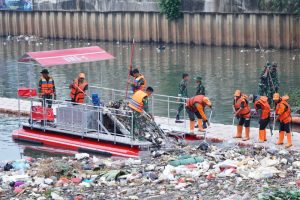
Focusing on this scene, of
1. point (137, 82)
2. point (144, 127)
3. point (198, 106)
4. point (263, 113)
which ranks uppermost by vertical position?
point (137, 82)

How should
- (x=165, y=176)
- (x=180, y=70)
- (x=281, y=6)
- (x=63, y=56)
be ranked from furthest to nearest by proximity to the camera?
(x=281, y=6) < (x=180, y=70) < (x=63, y=56) < (x=165, y=176)

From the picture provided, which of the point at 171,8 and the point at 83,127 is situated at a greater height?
the point at 171,8

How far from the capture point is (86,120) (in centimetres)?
2528

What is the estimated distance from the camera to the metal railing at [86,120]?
24.6 metres

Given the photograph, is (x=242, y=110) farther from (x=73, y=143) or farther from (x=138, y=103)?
(x=73, y=143)

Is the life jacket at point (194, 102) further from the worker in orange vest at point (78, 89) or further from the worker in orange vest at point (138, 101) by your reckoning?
the worker in orange vest at point (78, 89)

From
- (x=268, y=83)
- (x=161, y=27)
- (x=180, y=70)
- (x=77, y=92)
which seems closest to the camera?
(x=77, y=92)

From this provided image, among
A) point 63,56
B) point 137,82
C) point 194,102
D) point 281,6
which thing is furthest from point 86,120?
point 281,6

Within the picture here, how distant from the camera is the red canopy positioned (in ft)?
83.6

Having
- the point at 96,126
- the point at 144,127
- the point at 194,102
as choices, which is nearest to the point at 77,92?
the point at 96,126

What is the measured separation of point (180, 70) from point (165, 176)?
2556 cm

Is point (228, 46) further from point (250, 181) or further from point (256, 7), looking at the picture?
point (250, 181)

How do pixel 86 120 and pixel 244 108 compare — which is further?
pixel 86 120

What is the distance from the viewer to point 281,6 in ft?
165
